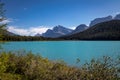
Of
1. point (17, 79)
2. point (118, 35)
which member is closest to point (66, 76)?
point (17, 79)

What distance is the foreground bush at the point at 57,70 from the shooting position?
9.20 m

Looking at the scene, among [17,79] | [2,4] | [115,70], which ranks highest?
[2,4]

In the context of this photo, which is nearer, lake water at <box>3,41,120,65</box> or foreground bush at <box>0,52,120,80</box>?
foreground bush at <box>0,52,120,80</box>

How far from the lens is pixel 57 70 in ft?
37.2

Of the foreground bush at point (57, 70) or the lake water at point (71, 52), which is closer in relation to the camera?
the foreground bush at point (57, 70)

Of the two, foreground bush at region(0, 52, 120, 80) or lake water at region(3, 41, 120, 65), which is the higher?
foreground bush at region(0, 52, 120, 80)

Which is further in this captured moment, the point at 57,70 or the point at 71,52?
the point at 71,52

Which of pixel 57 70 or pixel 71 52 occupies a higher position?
pixel 57 70

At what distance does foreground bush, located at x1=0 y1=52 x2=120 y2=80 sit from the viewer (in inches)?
362

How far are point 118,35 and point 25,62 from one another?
185117mm

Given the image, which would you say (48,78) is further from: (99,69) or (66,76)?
Result: (99,69)

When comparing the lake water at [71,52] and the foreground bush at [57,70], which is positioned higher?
the foreground bush at [57,70]

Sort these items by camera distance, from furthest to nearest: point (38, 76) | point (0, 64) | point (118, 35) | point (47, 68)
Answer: point (118, 35), point (47, 68), point (38, 76), point (0, 64)

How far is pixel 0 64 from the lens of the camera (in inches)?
358
